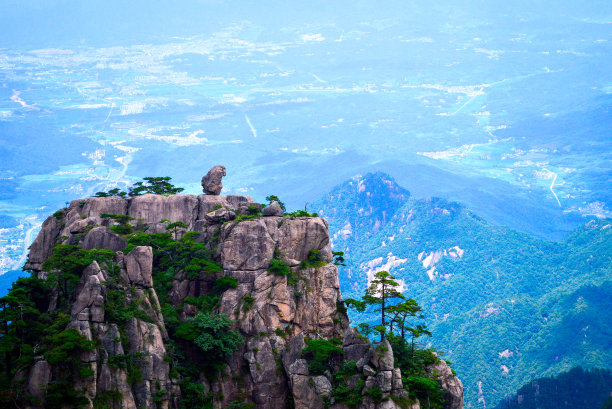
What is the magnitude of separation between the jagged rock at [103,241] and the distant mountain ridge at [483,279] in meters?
49.1

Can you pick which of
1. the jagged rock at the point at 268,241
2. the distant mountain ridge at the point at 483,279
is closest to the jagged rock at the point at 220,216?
the jagged rock at the point at 268,241

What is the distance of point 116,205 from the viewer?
69688 mm

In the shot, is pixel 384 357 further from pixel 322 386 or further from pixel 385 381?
pixel 322 386

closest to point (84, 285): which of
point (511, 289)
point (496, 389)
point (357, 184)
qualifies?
point (496, 389)

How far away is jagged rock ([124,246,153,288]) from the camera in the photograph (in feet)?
186

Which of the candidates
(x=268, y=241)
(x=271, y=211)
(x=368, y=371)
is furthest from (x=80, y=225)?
(x=368, y=371)

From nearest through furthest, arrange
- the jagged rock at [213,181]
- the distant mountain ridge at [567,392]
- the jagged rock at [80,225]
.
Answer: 1. the jagged rock at [80,225]
2. the jagged rock at [213,181]
3. the distant mountain ridge at [567,392]

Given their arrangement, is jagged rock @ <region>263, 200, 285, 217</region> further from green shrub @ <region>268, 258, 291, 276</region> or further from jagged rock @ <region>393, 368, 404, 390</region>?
jagged rock @ <region>393, 368, 404, 390</region>

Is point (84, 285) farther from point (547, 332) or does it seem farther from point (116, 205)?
point (547, 332)

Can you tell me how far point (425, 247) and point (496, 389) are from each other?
4401 centimetres

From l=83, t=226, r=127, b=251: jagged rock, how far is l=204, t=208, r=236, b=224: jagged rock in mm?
7318

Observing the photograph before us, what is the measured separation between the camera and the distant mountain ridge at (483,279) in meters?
97.4

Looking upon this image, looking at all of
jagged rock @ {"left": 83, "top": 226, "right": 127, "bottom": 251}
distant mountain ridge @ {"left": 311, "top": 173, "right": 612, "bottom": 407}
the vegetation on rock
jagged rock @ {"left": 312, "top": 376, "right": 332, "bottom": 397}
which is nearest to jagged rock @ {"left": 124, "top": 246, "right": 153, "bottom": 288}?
jagged rock @ {"left": 83, "top": 226, "right": 127, "bottom": 251}

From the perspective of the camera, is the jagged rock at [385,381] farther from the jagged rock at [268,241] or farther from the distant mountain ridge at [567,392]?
the distant mountain ridge at [567,392]
